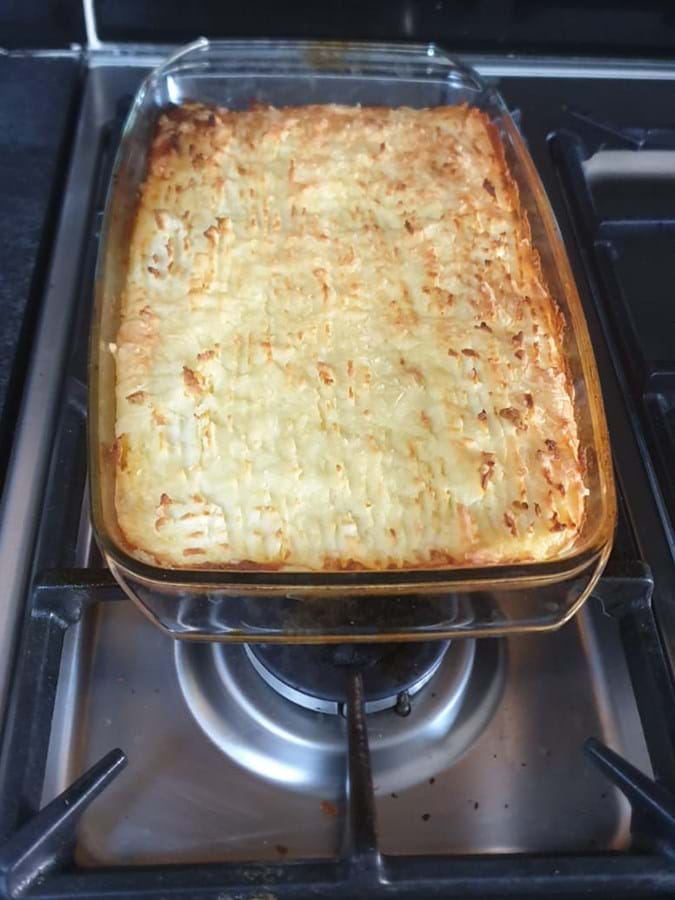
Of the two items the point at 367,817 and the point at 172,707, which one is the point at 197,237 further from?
the point at 367,817

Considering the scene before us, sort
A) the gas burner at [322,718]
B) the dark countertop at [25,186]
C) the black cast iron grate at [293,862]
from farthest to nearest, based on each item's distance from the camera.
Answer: the dark countertop at [25,186] < the gas burner at [322,718] < the black cast iron grate at [293,862]

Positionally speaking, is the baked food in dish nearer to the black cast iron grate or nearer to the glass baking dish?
the glass baking dish

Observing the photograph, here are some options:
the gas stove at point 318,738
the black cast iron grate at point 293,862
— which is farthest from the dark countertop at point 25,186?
the black cast iron grate at point 293,862

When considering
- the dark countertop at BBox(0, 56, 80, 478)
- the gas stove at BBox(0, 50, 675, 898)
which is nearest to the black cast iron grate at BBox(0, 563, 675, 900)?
the gas stove at BBox(0, 50, 675, 898)

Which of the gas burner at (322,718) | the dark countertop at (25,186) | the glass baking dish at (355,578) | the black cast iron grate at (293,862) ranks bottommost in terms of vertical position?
the black cast iron grate at (293,862)

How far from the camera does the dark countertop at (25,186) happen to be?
31.4 inches

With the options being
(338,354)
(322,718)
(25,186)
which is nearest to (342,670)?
(322,718)

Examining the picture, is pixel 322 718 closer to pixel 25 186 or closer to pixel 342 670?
pixel 342 670

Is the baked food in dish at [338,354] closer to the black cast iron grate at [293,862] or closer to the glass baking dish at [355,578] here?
the glass baking dish at [355,578]

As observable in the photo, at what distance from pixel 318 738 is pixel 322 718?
0.05 feet

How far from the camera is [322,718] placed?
2.18ft

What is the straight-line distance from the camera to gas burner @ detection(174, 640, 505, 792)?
2.12ft

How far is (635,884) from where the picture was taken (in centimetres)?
56

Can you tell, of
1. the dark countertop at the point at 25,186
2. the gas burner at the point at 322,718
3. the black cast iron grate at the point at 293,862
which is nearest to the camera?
the black cast iron grate at the point at 293,862
